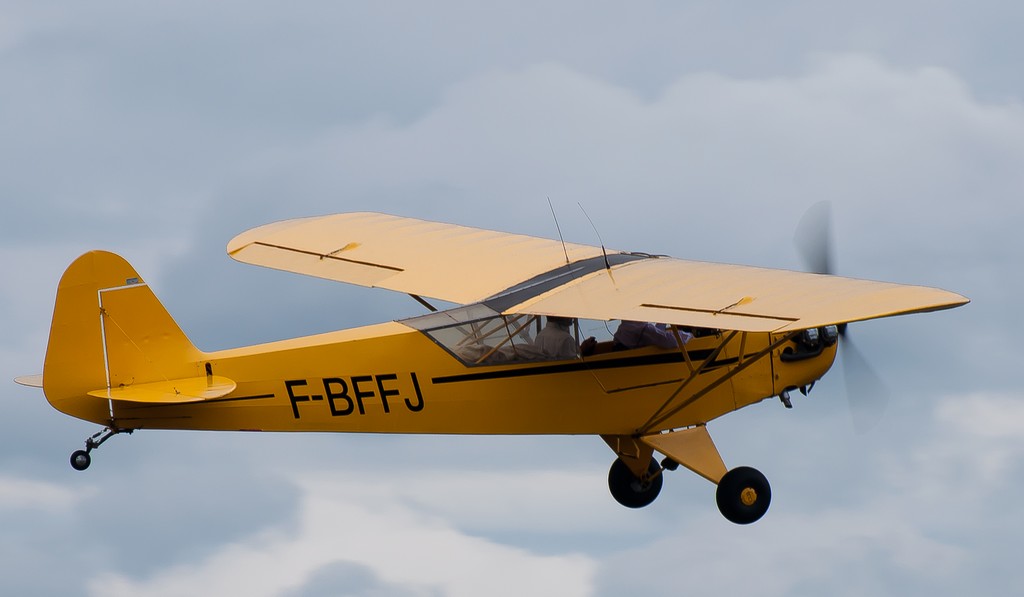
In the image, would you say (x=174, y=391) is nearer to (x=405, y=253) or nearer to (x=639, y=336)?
(x=405, y=253)

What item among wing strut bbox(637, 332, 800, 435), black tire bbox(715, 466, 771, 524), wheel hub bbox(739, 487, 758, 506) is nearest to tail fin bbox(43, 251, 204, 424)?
wing strut bbox(637, 332, 800, 435)

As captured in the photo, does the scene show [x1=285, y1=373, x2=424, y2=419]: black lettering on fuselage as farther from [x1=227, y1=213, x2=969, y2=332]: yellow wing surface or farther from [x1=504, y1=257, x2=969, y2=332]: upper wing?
[x1=504, y1=257, x2=969, y2=332]: upper wing

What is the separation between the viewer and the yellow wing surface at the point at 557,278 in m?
12.1

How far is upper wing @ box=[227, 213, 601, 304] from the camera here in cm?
1409

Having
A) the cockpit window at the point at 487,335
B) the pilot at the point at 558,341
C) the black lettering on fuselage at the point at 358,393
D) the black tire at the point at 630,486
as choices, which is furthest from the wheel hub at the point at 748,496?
the black lettering on fuselage at the point at 358,393

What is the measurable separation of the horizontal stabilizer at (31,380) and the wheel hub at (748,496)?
578 cm

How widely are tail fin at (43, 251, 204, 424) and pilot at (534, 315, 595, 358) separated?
2.75 metres

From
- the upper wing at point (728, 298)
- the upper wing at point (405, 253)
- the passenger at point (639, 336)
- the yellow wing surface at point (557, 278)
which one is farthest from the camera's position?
the upper wing at point (405, 253)

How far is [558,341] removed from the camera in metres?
13.8

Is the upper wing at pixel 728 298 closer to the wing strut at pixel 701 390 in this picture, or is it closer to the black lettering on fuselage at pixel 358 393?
the wing strut at pixel 701 390

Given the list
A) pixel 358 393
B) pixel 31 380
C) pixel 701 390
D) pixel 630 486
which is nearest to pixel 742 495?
pixel 701 390

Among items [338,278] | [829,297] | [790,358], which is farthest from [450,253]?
[829,297]

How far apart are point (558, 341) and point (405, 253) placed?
83.8 inches

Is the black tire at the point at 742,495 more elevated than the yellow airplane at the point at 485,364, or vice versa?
Result: the yellow airplane at the point at 485,364
